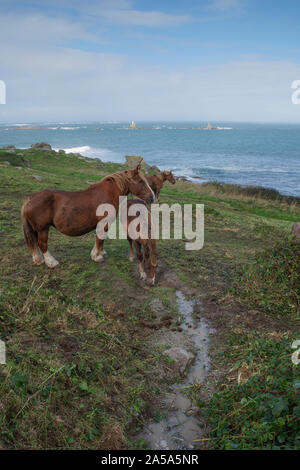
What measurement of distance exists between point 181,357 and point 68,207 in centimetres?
410

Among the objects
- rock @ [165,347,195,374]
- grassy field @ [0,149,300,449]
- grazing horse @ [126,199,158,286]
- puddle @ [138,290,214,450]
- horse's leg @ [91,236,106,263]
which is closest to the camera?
grassy field @ [0,149,300,449]

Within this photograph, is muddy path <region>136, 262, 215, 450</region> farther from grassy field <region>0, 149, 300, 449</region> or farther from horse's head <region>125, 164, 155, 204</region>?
horse's head <region>125, 164, 155, 204</region>

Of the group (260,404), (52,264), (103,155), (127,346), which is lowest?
(127,346)

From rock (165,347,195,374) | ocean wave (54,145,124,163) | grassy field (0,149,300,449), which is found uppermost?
ocean wave (54,145,124,163)

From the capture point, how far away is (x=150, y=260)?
749 centimetres

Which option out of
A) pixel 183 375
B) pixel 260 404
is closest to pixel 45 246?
pixel 183 375

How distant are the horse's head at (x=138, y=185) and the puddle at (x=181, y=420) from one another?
12.0ft

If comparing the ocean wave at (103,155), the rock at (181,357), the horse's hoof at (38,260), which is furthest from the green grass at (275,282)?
the ocean wave at (103,155)

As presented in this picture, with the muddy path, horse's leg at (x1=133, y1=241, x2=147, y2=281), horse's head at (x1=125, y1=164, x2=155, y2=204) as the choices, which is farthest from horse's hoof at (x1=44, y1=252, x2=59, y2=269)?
the muddy path

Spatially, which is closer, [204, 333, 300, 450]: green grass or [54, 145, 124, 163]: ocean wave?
[204, 333, 300, 450]: green grass

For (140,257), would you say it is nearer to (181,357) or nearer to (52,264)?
(52,264)

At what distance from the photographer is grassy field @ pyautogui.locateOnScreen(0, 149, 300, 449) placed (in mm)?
3430

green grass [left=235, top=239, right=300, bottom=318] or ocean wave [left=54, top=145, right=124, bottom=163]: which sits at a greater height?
ocean wave [left=54, top=145, right=124, bottom=163]

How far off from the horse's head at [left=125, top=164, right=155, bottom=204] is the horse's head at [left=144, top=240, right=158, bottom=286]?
4.01 ft
